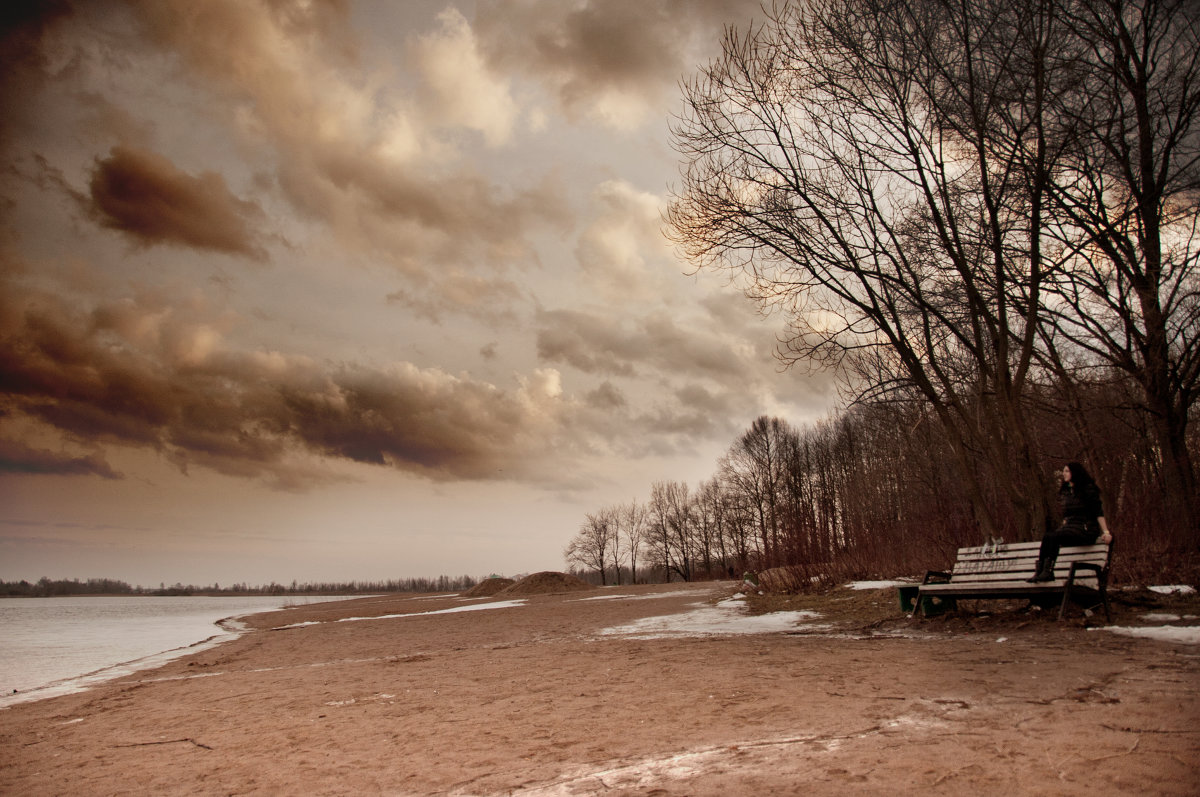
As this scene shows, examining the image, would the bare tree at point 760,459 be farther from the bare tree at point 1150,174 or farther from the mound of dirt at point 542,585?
the bare tree at point 1150,174

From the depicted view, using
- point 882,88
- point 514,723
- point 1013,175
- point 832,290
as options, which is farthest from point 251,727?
point 1013,175

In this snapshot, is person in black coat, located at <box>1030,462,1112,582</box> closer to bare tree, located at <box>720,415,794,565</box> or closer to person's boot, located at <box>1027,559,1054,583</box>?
person's boot, located at <box>1027,559,1054,583</box>

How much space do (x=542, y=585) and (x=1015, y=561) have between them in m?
31.8

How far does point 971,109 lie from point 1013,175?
2412 mm

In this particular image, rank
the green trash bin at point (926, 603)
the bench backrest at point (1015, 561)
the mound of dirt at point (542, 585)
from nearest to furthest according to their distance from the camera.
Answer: the bench backrest at point (1015, 561) < the green trash bin at point (926, 603) < the mound of dirt at point (542, 585)

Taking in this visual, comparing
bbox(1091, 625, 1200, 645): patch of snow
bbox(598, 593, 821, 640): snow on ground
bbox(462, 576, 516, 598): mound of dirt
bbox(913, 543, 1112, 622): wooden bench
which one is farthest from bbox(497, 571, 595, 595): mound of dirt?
bbox(1091, 625, 1200, 645): patch of snow

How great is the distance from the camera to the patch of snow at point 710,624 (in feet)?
31.2

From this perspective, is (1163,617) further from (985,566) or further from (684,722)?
(684,722)

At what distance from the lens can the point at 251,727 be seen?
515 cm

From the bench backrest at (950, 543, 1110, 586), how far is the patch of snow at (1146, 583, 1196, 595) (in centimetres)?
81

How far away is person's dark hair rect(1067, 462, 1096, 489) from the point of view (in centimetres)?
762

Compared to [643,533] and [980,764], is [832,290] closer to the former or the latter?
[980,764]

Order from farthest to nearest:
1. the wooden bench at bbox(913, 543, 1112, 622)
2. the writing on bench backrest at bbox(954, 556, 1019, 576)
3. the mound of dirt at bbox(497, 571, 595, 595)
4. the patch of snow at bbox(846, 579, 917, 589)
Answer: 1. the mound of dirt at bbox(497, 571, 595, 595)
2. the patch of snow at bbox(846, 579, 917, 589)
3. the writing on bench backrest at bbox(954, 556, 1019, 576)
4. the wooden bench at bbox(913, 543, 1112, 622)

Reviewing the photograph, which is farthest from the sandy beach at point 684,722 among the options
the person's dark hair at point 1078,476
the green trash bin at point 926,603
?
the person's dark hair at point 1078,476
